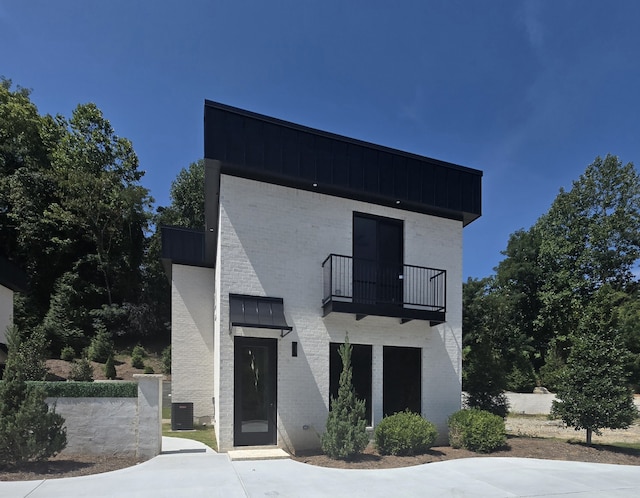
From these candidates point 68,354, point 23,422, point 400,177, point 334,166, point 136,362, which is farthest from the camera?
point 136,362

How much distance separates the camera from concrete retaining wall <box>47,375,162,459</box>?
26.1 ft

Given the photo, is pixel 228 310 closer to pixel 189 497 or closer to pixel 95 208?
pixel 189 497

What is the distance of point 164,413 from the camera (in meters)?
16.0

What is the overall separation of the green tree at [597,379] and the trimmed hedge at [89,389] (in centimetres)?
1019

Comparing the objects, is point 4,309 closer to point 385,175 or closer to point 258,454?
point 258,454

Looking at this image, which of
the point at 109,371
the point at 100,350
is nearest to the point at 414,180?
the point at 109,371

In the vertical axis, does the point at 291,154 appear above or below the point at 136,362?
above

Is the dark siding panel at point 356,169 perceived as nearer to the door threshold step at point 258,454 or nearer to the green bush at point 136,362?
the door threshold step at point 258,454

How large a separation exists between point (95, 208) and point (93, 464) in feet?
74.4

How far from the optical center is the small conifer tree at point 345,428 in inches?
326

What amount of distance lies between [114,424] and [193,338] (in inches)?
274

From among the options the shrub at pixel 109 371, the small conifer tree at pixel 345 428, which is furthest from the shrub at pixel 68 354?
the small conifer tree at pixel 345 428

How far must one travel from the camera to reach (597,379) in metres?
10.4

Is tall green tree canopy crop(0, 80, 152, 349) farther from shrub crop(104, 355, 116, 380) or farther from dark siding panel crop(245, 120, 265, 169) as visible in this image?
dark siding panel crop(245, 120, 265, 169)
